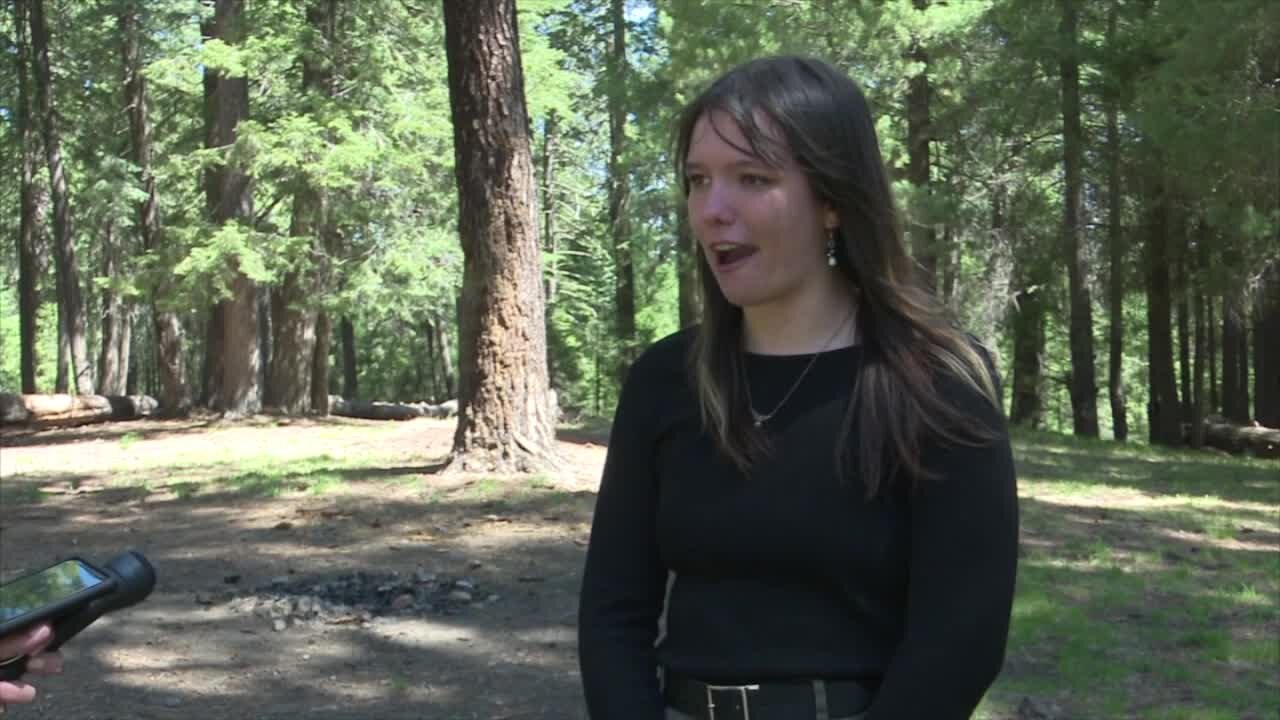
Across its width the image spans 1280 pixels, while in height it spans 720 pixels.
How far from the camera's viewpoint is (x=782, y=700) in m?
1.94

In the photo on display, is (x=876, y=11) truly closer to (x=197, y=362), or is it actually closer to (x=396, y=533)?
(x=396, y=533)

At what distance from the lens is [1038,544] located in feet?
27.8

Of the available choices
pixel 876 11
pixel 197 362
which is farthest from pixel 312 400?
pixel 197 362

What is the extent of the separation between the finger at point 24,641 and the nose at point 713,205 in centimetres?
121

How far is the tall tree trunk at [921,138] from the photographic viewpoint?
60.2ft

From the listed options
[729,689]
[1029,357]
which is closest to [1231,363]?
[1029,357]

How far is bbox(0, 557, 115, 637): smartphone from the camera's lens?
198cm

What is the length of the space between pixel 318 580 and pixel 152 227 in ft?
62.4

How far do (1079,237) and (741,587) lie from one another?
20243 mm

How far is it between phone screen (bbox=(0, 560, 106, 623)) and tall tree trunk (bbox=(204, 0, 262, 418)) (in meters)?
18.3

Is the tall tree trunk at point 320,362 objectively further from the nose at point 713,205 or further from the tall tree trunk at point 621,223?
the nose at point 713,205

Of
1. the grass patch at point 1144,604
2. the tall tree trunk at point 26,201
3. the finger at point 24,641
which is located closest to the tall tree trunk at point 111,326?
the tall tree trunk at point 26,201

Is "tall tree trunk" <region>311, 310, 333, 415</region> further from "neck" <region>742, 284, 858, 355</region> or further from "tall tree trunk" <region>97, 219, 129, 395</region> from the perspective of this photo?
"neck" <region>742, 284, 858, 355</region>

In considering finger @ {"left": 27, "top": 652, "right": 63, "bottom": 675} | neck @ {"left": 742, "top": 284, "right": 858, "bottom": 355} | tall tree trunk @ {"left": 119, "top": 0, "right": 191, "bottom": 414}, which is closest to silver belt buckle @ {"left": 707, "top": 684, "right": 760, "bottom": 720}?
neck @ {"left": 742, "top": 284, "right": 858, "bottom": 355}
